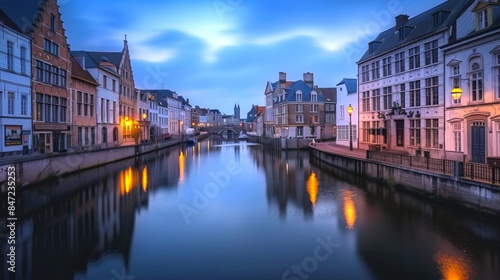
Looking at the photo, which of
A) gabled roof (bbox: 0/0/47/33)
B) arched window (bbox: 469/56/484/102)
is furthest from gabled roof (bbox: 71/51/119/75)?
arched window (bbox: 469/56/484/102)

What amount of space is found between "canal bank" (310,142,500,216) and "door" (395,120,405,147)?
5.26m

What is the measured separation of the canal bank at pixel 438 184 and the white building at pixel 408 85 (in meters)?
4.03

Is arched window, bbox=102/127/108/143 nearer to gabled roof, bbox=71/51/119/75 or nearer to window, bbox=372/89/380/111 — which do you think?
gabled roof, bbox=71/51/119/75

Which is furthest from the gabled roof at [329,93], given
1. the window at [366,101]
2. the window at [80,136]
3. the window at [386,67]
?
the window at [80,136]

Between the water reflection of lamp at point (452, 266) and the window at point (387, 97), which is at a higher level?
the window at point (387, 97)

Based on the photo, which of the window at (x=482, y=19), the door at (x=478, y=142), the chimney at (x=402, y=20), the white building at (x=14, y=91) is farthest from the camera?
the chimney at (x=402, y=20)

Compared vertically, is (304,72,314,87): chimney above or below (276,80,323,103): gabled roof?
above

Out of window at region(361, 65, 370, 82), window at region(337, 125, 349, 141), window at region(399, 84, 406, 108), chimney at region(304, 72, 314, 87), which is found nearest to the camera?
window at region(399, 84, 406, 108)

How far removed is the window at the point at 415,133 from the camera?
26277mm

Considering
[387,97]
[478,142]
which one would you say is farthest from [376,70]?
[478,142]

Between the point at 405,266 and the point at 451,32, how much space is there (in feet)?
59.6

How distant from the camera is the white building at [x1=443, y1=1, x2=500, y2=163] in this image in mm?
17938

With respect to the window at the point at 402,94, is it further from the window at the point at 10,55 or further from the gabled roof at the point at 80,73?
the gabled roof at the point at 80,73

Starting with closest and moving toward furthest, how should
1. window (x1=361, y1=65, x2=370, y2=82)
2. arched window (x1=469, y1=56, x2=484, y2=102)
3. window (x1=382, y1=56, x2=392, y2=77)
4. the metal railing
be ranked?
the metal railing
arched window (x1=469, y1=56, x2=484, y2=102)
window (x1=382, y1=56, x2=392, y2=77)
window (x1=361, y1=65, x2=370, y2=82)
